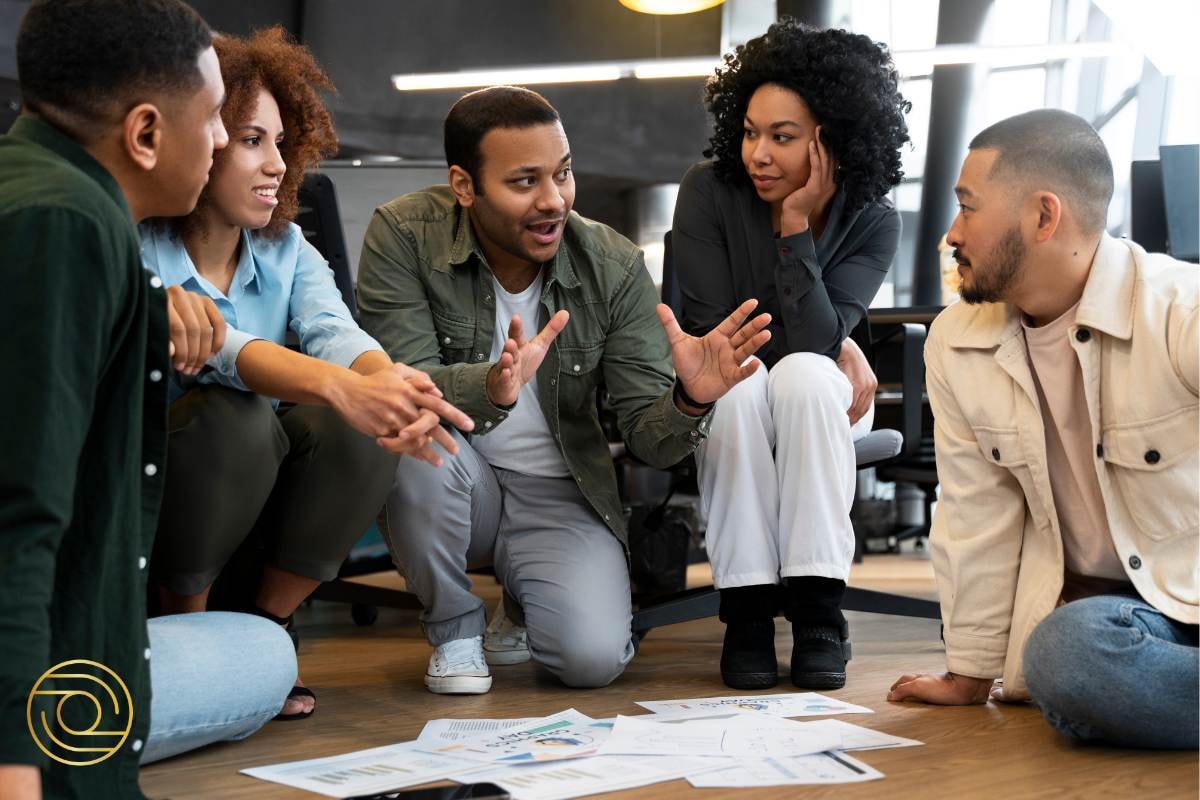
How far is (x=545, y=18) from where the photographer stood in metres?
8.65

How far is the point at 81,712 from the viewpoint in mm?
1118

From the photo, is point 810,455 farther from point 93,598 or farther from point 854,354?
point 93,598

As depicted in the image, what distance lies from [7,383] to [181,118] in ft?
1.33

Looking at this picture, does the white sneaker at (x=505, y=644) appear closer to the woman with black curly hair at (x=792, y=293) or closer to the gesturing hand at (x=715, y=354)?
the woman with black curly hair at (x=792, y=293)

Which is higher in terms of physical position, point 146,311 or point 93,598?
point 146,311

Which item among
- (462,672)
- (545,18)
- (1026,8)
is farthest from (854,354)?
(545,18)

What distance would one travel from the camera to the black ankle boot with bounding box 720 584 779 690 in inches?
79.4

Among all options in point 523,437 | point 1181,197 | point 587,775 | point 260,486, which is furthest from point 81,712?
point 1181,197

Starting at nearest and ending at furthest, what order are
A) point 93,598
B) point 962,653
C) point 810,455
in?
point 93,598, point 962,653, point 810,455

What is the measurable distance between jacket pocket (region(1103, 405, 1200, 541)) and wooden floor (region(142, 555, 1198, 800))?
30cm

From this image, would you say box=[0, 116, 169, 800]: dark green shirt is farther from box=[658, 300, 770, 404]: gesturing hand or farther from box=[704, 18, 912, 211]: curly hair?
box=[704, 18, 912, 211]: curly hair

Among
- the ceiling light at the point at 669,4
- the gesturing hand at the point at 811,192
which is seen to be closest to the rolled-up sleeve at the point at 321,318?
A: the gesturing hand at the point at 811,192

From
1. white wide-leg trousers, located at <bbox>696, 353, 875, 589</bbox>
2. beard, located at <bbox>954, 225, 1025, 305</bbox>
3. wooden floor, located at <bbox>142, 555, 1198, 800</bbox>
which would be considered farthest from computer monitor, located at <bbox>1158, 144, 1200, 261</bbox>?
beard, located at <bbox>954, 225, 1025, 305</bbox>

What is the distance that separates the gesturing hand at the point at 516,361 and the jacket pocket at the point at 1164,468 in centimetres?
82
